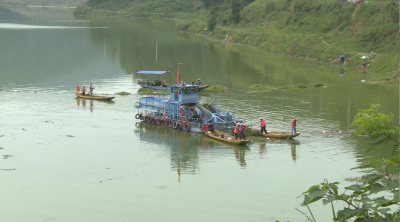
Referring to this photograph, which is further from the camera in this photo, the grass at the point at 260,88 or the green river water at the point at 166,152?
the grass at the point at 260,88

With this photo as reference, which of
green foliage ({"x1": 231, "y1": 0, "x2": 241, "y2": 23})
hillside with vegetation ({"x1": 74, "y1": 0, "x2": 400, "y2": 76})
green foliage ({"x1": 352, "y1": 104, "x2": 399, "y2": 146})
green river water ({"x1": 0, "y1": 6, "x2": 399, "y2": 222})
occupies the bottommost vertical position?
green river water ({"x1": 0, "y1": 6, "x2": 399, "y2": 222})

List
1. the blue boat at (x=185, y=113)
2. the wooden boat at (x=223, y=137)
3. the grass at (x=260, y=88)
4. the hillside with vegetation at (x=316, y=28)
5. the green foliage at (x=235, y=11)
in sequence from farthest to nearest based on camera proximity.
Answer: the green foliage at (x=235, y=11), the hillside with vegetation at (x=316, y=28), the grass at (x=260, y=88), the blue boat at (x=185, y=113), the wooden boat at (x=223, y=137)

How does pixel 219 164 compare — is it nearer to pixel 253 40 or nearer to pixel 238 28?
pixel 253 40

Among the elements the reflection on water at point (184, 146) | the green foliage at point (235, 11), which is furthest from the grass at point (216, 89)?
the green foliage at point (235, 11)

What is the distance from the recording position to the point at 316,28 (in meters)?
75.7

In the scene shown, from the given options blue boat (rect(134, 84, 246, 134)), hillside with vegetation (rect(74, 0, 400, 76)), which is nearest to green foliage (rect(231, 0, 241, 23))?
hillside with vegetation (rect(74, 0, 400, 76))

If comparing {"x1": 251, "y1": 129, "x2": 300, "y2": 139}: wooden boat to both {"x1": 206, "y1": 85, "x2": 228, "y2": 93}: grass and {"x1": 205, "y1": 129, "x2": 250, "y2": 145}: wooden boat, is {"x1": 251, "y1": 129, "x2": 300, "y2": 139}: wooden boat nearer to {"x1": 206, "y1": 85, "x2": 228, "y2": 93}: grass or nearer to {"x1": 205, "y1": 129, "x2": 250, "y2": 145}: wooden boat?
{"x1": 205, "y1": 129, "x2": 250, "y2": 145}: wooden boat

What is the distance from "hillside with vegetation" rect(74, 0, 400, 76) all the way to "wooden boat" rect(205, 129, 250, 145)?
1114 inches

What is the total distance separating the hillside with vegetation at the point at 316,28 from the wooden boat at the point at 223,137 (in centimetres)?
2830

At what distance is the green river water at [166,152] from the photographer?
19945 mm

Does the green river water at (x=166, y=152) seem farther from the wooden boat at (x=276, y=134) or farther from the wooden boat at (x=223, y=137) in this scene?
the wooden boat at (x=276, y=134)

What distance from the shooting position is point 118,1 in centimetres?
16850

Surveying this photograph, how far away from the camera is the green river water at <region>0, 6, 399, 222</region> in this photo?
19.9 meters

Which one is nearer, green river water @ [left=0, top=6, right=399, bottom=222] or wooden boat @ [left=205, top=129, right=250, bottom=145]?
green river water @ [left=0, top=6, right=399, bottom=222]
